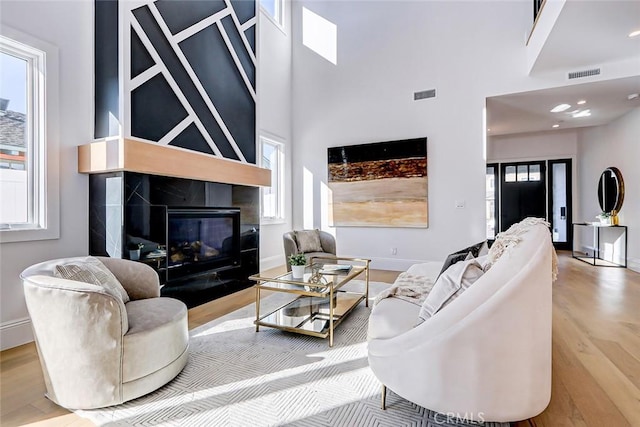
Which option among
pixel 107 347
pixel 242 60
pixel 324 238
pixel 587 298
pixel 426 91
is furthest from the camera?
pixel 426 91

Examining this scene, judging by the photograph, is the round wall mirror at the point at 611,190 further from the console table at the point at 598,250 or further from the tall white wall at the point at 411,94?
the tall white wall at the point at 411,94

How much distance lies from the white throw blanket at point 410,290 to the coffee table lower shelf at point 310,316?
57 centimetres

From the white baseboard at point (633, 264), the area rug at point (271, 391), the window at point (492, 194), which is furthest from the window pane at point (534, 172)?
the area rug at point (271, 391)

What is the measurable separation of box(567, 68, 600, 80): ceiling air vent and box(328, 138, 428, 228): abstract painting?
2004 mm

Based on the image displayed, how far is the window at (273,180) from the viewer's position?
558cm

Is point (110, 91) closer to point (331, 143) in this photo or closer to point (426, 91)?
point (331, 143)

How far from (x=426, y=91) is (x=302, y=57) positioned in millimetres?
2563

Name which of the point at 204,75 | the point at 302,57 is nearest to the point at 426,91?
the point at 302,57

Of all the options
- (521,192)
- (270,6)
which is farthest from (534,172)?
(270,6)

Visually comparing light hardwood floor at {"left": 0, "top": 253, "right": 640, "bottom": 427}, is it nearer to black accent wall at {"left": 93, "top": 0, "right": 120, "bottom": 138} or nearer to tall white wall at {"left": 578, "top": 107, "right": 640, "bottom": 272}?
black accent wall at {"left": 93, "top": 0, "right": 120, "bottom": 138}

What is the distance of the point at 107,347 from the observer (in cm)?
159

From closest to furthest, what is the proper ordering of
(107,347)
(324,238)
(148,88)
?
(107,347) < (148,88) < (324,238)

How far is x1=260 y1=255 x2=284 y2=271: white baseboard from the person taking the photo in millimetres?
5207

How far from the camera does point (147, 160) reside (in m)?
2.74
